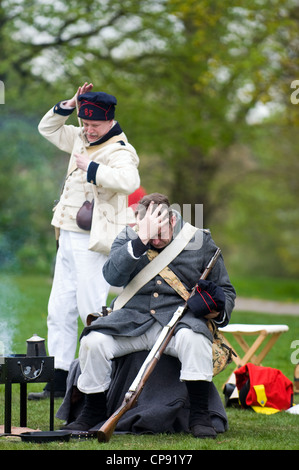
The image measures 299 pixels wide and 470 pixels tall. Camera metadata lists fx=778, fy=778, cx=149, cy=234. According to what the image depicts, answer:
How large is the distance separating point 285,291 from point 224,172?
309 inches

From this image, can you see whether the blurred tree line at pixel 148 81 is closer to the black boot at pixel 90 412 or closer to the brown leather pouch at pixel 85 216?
the brown leather pouch at pixel 85 216

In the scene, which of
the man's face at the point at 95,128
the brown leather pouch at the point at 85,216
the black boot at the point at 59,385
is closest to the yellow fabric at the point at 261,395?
the black boot at the point at 59,385

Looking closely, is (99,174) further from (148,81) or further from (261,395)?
(148,81)

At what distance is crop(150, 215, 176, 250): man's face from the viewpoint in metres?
4.74

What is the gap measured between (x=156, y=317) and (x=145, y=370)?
423 mm

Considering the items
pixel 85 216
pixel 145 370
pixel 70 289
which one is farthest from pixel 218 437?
pixel 85 216

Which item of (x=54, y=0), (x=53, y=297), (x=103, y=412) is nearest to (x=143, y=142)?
(x=54, y=0)

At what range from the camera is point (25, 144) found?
1661 cm

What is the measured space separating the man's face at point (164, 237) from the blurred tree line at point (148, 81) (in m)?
10.5

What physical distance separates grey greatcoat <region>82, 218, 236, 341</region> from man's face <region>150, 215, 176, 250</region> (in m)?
0.09

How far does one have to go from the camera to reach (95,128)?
5.58 meters

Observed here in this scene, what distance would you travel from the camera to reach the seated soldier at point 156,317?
452cm

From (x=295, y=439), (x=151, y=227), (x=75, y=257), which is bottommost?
(x=295, y=439)

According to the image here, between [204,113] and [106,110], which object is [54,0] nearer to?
[204,113]
